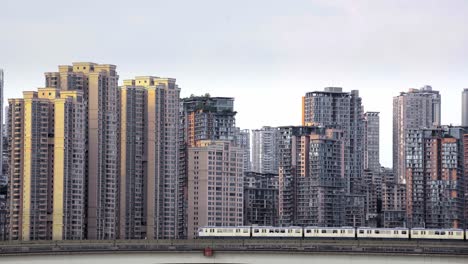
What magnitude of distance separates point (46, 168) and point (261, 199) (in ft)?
172

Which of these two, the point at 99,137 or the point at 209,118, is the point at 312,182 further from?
the point at 99,137

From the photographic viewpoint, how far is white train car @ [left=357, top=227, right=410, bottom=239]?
104m

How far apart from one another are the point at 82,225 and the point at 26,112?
36.6ft

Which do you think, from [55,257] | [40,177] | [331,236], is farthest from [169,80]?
[55,257]

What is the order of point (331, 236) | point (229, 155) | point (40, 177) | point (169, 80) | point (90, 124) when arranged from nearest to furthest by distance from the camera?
1. point (331, 236)
2. point (40, 177)
3. point (90, 124)
4. point (169, 80)
5. point (229, 155)

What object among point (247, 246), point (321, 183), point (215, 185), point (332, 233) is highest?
point (321, 183)

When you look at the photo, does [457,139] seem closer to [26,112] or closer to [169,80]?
[169,80]

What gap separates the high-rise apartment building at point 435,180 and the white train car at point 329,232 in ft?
219

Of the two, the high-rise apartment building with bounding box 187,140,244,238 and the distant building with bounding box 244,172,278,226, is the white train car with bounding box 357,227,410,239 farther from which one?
the distant building with bounding box 244,172,278,226

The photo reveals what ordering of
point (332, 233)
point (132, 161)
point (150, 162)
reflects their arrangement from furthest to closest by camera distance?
point (150, 162) < point (132, 161) < point (332, 233)

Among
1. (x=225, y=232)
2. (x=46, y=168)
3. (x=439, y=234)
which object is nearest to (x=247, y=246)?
(x=225, y=232)

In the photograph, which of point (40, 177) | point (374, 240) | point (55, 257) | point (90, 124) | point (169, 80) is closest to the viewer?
A: point (55, 257)

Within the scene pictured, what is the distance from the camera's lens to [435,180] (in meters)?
177

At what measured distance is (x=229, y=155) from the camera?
6186 inches
